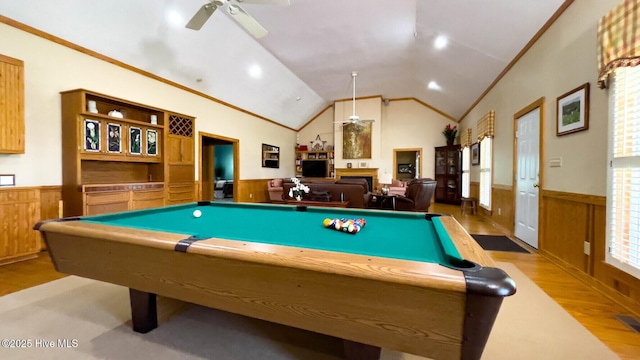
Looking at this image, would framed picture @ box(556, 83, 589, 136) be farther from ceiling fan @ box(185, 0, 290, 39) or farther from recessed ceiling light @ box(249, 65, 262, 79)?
recessed ceiling light @ box(249, 65, 262, 79)

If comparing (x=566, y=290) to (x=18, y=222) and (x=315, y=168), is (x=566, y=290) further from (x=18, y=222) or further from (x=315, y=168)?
(x=315, y=168)

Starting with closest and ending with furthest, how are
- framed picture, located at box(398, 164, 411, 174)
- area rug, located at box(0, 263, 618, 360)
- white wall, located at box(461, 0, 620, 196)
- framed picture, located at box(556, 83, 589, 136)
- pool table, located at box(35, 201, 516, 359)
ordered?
pool table, located at box(35, 201, 516, 359) < area rug, located at box(0, 263, 618, 360) < white wall, located at box(461, 0, 620, 196) < framed picture, located at box(556, 83, 589, 136) < framed picture, located at box(398, 164, 411, 174)

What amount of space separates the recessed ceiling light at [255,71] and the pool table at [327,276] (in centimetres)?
509

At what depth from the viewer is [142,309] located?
5.20 ft

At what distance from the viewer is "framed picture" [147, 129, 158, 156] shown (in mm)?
4141

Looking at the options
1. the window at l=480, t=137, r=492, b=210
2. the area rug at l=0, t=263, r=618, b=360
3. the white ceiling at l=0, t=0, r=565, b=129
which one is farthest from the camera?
the window at l=480, t=137, r=492, b=210

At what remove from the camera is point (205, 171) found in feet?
24.4

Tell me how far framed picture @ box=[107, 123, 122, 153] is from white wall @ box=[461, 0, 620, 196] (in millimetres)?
5512

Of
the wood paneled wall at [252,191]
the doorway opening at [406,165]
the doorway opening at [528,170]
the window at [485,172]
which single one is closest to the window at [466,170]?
the window at [485,172]

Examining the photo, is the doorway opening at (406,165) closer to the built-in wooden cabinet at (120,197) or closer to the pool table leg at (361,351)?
the built-in wooden cabinet at (120,197)

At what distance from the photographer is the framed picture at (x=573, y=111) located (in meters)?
2.38

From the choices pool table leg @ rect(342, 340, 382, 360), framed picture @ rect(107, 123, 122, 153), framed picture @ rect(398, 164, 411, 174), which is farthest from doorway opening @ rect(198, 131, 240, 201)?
framed picture @ rect(398, 164, 411, 174)

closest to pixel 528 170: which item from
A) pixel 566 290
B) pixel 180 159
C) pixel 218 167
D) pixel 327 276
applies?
pixel 566 290

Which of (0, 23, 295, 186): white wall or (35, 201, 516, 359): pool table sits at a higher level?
(0, 23, 295, 186): white wall
